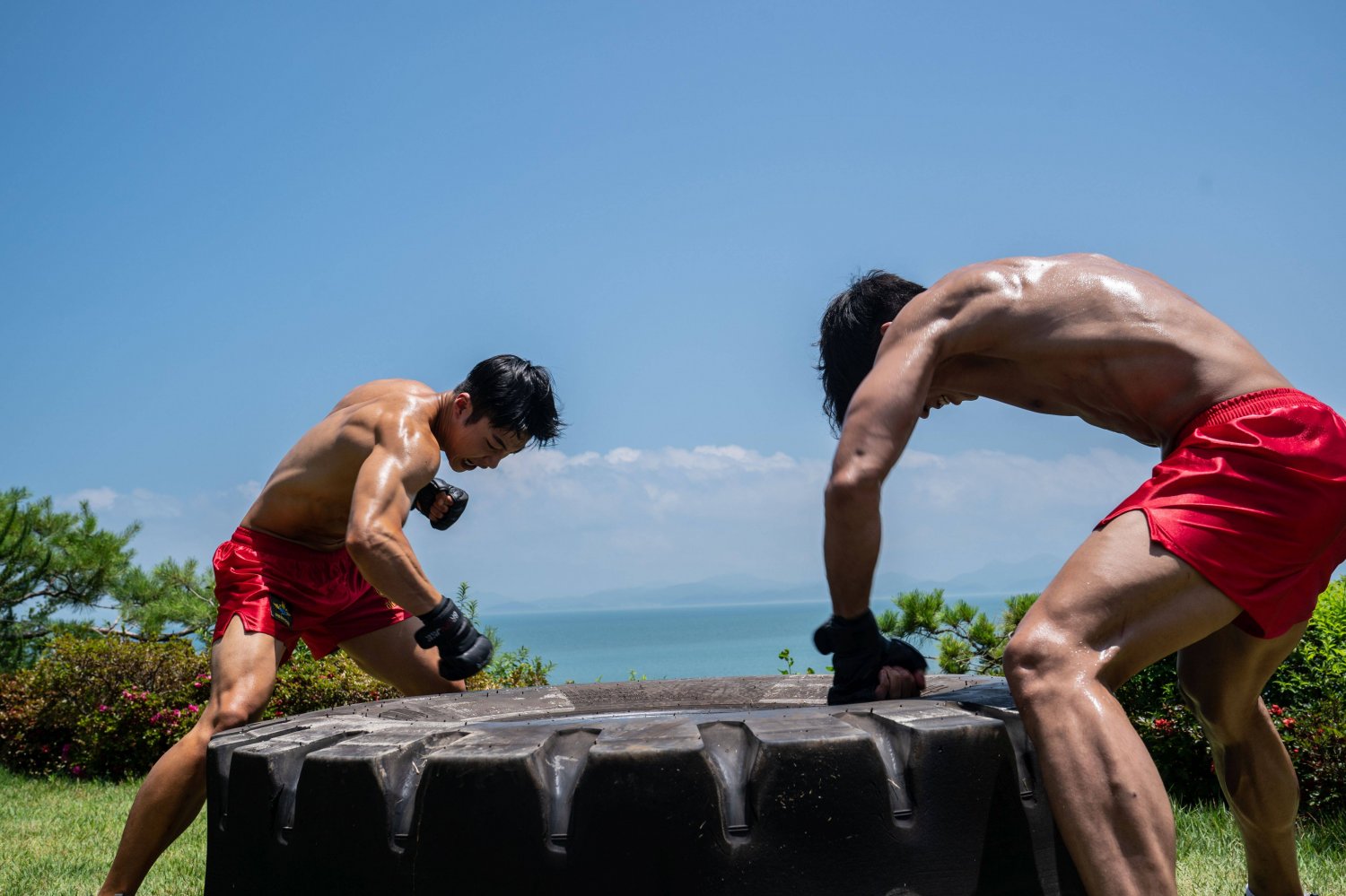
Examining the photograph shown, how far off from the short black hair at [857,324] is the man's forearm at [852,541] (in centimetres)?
65

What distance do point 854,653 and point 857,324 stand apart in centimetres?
88

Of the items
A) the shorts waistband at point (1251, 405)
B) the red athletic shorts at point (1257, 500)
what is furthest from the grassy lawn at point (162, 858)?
the shorts waistband at point (1251, 405)

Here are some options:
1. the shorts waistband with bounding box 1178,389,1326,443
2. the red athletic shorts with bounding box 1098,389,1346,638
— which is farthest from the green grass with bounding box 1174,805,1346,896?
the shorts waistband with bounding box 1178,389,1326,443

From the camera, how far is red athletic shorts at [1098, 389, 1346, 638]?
186 centimetres

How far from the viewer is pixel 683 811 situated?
161 centimetres

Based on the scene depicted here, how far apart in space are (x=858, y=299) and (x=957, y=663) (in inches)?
139

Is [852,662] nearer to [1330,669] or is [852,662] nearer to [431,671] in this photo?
[431,671]

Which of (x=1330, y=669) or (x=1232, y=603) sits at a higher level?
(x=1232, y=603)

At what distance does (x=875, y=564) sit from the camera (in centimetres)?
208

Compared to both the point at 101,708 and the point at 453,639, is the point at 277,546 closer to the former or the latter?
the point at 453,639

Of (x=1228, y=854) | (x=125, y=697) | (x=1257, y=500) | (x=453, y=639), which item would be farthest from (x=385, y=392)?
(x=125, y=697)

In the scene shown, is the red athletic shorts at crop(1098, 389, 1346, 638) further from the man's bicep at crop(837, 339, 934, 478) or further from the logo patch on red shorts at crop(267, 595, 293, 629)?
the logo patch on red shorts at crop(267, 595, 293, 629)

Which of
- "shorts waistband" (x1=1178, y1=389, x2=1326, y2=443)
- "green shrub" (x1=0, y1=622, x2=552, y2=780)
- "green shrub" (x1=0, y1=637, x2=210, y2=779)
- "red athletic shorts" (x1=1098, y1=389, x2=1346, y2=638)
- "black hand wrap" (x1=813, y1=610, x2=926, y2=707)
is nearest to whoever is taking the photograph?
"red athletic shorts" (x1=1098, y1=389, x2=1346, y2=638)

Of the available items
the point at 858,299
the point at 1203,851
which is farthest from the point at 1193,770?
the point at 858,299
